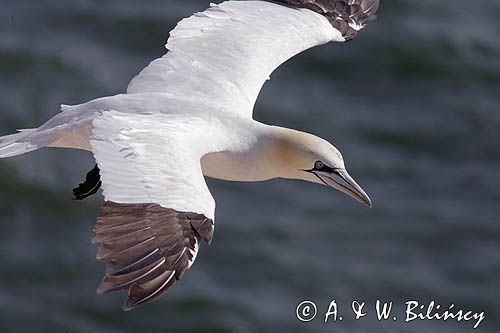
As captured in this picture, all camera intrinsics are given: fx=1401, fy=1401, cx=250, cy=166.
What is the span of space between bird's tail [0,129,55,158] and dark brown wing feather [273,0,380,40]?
2.38 meters

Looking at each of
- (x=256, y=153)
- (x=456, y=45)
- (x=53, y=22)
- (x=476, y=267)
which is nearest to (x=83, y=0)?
(x=53, y=22)

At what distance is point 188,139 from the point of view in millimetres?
7324

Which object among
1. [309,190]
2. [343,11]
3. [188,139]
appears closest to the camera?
[188,139]

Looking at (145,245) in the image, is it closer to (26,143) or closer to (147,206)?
(147,206)

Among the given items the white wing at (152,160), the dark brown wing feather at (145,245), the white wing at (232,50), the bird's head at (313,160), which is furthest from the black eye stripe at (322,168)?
the dark brown wing feather at (145,245)

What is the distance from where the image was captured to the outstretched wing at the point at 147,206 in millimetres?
6285

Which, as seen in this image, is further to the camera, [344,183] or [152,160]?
[344,183]

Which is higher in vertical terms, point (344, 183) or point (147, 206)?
point (147, 206)

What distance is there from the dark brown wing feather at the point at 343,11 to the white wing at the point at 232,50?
0.11 m

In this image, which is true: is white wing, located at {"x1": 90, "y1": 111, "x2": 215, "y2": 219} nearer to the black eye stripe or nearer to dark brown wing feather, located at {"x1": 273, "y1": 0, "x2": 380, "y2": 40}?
the black eye stripe

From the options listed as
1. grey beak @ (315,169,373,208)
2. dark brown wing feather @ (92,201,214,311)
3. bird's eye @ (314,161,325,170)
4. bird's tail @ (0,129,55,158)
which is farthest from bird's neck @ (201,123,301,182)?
dark brown wing feather @ (92,201,214,311)

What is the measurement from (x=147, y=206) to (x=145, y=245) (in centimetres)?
24

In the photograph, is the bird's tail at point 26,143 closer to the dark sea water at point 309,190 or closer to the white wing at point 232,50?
the white wing at point 232,50

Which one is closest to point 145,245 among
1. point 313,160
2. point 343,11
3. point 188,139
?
point 188,139
